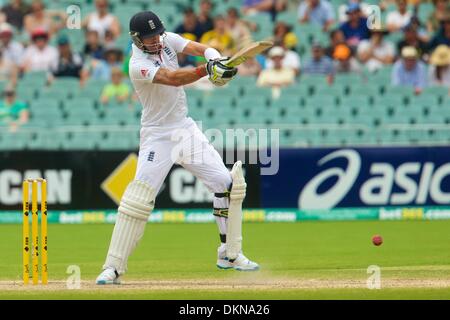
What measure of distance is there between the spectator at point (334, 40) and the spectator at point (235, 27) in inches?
49.5

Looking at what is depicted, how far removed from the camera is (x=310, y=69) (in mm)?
16281

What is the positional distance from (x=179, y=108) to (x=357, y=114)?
308 inches

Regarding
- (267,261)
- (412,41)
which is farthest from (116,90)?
(267,261)

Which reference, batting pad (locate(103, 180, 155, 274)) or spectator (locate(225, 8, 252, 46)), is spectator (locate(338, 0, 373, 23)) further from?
batting pad (locate(103, 180, 155, 274))

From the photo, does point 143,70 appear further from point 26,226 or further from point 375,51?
point 375,51

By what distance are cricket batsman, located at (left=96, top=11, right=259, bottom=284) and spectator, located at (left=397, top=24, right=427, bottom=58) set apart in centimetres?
886

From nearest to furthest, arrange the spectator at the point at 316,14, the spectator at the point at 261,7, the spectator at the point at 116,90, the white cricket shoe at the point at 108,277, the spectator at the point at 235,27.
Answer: the white cricket shoe at the point at 108,277 → the spectator at the point at 116,90 → the spectator at the point at 235,27 → the spectator at the point at 316,14 → the spectator at the point at 261,7

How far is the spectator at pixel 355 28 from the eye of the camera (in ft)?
54.4

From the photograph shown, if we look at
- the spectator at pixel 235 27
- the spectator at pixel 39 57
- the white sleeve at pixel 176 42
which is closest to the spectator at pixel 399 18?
the spectator at pixel 235 27

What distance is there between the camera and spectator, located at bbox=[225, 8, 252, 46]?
16188 mm

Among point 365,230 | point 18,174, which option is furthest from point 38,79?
point 365,230

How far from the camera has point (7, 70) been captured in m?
15.8

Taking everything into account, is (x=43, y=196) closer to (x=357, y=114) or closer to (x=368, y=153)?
(x=368, y=153)

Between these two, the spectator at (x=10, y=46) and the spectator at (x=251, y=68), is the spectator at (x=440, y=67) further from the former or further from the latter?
the spectator at (x=10, y=46)
